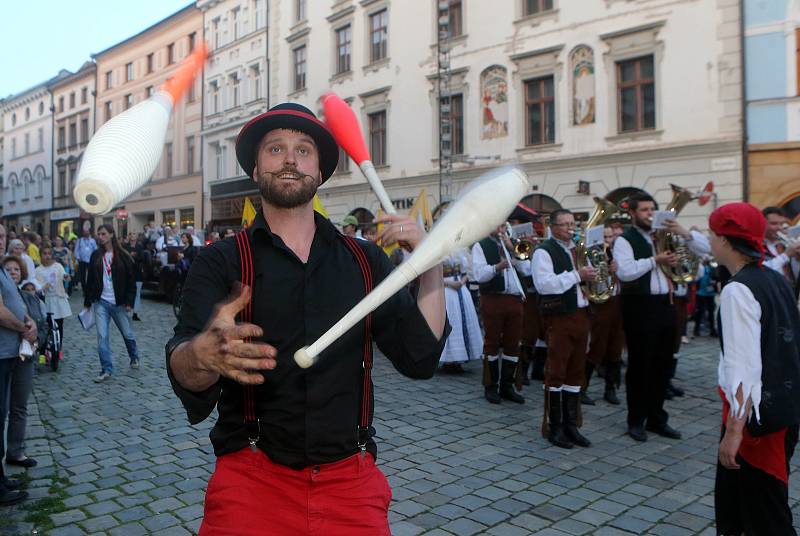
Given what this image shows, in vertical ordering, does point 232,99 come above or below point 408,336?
above

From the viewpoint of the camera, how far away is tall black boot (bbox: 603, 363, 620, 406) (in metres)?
7.23

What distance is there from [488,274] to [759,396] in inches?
173

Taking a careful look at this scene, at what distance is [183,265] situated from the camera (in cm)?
1606

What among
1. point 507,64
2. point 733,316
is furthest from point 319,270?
point 507,64

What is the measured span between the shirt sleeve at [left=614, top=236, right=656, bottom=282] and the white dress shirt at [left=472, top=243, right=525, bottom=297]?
4.86 ft

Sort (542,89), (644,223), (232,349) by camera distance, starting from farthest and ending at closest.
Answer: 1. (542,89)
2. (644,223)
3. (232,349)

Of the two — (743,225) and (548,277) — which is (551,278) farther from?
(743,225)

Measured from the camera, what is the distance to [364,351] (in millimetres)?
2174

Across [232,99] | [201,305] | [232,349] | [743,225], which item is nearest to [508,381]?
[743,225]

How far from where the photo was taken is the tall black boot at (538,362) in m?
8.59

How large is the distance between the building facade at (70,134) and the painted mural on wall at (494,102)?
38.5 feet

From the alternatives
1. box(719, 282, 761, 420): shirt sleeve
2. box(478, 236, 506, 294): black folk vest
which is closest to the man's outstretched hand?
box(719, 282, 761, 420): shirt sleeve

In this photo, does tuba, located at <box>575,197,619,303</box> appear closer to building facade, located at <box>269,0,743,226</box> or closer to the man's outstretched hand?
the man's outstretched hand

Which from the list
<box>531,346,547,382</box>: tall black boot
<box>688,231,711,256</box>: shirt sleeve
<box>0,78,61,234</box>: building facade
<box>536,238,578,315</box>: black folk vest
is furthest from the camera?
<box>0,78,61,234</box>: building facade
